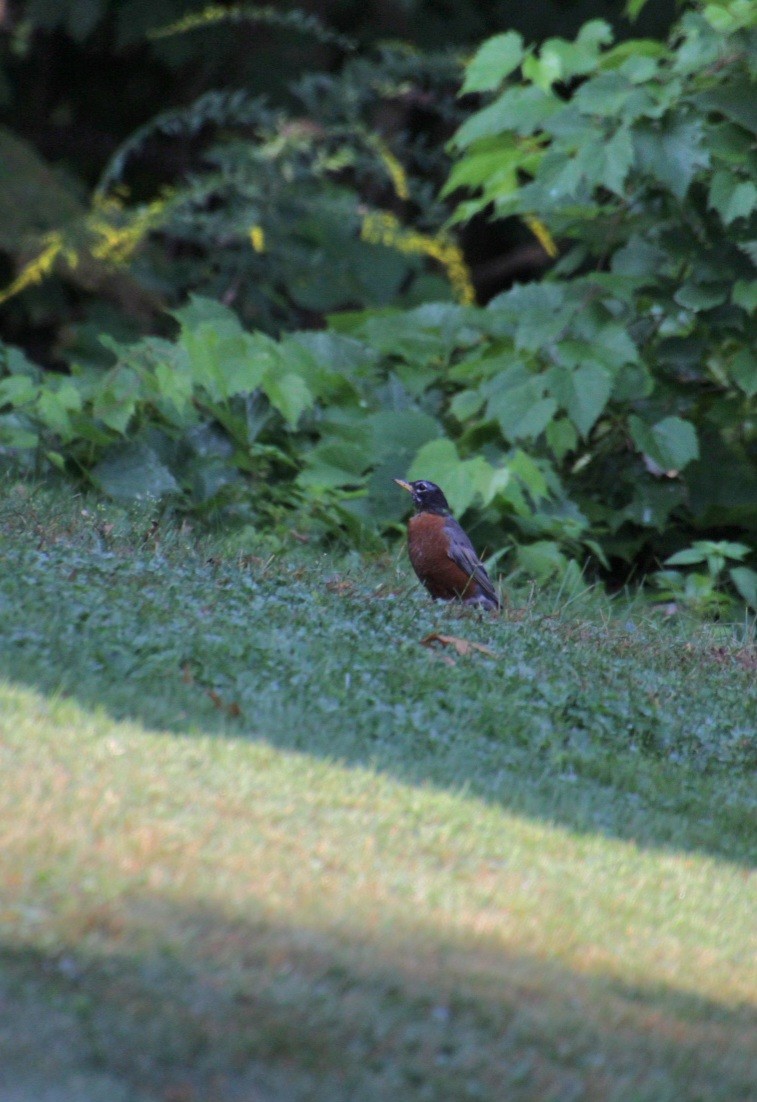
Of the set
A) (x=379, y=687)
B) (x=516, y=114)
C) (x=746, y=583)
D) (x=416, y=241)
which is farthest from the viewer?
(x=416, y=241)

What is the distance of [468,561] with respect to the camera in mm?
7016

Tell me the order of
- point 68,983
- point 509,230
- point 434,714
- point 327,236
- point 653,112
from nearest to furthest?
point 68,983
point 434,714
point 653,112
point 327,236
point 509,230

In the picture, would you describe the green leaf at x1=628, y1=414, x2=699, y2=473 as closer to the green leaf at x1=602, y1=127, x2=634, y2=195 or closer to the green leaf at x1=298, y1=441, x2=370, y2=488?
the green leaf at x1=602, y1=127, x2=634, y2=195

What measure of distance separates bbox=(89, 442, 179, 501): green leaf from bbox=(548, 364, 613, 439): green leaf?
7.39ft

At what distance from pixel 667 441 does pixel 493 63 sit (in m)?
2.53

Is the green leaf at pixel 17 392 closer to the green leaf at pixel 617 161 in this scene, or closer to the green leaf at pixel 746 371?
the green leaf at pixel 617 161

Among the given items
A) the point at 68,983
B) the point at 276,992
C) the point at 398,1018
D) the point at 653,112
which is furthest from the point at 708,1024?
the point at 653,112

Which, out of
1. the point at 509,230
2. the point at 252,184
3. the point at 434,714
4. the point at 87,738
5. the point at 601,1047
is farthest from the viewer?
the point at 509,230

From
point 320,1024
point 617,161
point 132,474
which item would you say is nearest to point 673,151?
point 617,161

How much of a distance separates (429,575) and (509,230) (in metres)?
10.7

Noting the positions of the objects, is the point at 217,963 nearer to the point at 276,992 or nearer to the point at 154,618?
the point at 276,992

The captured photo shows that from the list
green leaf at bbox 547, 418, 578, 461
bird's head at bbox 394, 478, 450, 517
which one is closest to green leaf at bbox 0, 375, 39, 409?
bird's head at bbox 394, 478, 450, 517

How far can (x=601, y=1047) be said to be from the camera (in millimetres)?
3350

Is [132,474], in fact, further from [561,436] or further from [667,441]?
[667,441]
